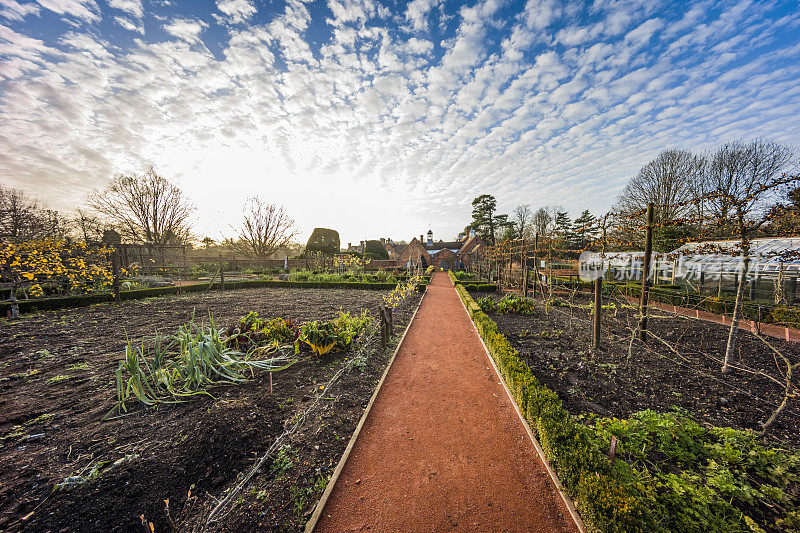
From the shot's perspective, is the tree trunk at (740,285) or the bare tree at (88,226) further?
the bare tree at (88,226)

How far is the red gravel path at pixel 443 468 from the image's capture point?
2.43 meters

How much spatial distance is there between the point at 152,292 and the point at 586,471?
1905cm

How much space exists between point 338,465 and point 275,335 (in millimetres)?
4094

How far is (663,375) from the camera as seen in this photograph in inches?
183

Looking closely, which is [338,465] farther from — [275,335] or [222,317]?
[222,317]

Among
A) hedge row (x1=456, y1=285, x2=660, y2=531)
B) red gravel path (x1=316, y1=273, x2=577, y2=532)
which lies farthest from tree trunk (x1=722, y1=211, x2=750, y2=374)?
red gravel path (x1=316, y1=273, x2=577, y2=532)

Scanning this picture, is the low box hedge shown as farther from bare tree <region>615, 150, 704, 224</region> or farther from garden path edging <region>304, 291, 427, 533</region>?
bare tree <region>615, 150, 704, 224</region>

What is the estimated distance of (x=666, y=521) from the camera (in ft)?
6.89

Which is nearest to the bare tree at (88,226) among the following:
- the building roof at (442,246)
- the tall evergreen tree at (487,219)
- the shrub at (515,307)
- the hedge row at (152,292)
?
the hedge row at (152,292)

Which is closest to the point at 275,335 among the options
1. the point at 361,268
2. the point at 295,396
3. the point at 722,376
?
the point at 295,396

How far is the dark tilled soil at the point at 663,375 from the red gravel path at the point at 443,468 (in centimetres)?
134

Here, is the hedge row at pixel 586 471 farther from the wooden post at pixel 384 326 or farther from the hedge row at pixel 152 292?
the hedge row at pixel 152 292

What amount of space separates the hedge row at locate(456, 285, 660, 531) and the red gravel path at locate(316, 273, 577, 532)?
297 millimetres

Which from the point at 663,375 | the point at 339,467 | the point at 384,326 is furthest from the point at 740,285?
the point at 339,467
